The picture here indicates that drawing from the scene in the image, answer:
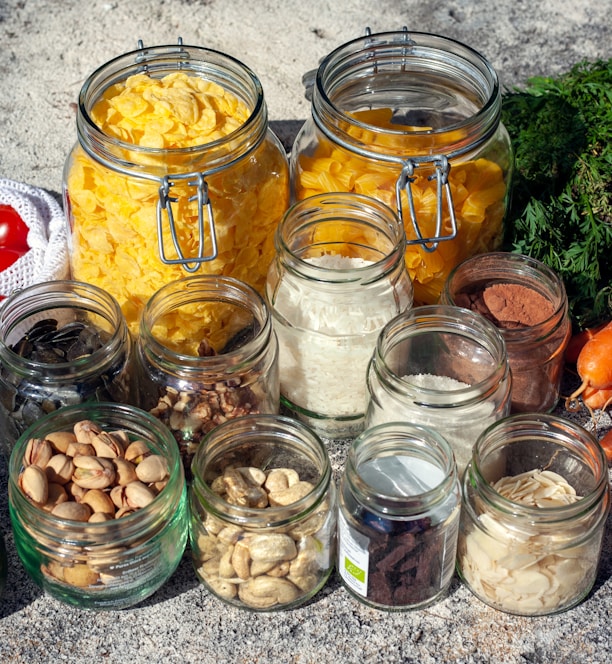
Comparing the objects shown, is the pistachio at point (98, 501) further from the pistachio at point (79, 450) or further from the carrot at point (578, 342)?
the carrot at point (578, 342)

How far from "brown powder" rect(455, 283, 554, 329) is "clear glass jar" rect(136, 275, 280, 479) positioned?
486 mm

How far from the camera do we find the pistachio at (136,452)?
204cm

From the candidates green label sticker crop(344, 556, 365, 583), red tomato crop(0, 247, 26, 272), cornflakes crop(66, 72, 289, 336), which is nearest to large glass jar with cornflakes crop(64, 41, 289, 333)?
cornflakes crop(66, 72, 289, 336)

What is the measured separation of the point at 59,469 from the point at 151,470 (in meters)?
0.18

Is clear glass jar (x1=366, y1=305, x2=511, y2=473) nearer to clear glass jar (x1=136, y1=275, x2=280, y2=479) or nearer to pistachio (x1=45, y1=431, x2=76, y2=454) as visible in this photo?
clear glass jar (x1=136, y1=275, x2=280, y2=479)

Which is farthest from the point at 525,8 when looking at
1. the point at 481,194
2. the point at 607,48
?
the point at 481,194

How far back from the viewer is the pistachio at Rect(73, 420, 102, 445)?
2.05 m

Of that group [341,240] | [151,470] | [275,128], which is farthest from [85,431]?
[275,128]

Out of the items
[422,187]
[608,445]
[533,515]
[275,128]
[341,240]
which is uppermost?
[422,187]

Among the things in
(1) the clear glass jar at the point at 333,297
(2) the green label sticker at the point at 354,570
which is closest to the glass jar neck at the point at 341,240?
(1) the clear glass jar at the point at 333,297

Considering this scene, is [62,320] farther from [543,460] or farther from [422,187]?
[543,460]

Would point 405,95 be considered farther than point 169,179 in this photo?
Yes

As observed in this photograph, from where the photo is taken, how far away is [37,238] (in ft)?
9.02

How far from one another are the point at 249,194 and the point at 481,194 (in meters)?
0.54
